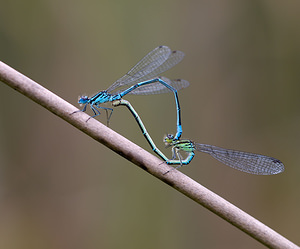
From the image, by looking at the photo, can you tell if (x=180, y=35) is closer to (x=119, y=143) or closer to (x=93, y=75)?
(x=93, y=75)

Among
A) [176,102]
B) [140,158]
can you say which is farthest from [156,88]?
[140,158]

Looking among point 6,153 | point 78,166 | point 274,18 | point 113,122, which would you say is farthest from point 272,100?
point 6,153

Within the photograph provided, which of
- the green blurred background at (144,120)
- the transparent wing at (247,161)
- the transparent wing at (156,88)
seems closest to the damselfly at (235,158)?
the transparent wing at (247,161)

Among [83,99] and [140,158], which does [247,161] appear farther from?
[83,99]

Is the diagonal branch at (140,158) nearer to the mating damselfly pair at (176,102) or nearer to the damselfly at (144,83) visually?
the mating damselfly pair at (176,102)

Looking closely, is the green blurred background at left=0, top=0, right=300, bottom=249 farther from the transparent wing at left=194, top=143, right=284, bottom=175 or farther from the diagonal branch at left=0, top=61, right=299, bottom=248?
the diagonal branch at left=0, top=61, right=299, bottom=248
